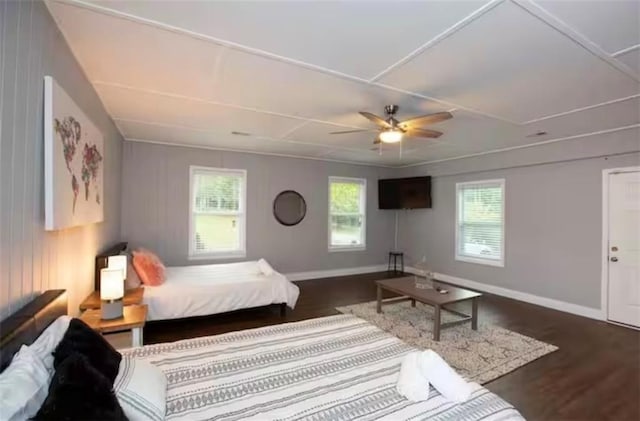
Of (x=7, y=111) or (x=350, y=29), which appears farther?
(x=350, y=29)

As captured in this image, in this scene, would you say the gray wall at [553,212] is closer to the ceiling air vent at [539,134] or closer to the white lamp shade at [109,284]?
the ceiling air vent at [539,134]

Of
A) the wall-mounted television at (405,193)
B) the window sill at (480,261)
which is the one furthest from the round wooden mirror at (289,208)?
the window sill at (480,261)

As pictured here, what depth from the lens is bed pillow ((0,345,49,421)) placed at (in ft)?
3.05

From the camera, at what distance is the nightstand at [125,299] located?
266 cm

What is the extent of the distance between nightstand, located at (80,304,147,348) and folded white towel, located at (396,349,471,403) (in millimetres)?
2034

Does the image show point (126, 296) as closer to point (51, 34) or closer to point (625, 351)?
point (51, 34)

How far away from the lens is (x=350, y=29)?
6.23ft

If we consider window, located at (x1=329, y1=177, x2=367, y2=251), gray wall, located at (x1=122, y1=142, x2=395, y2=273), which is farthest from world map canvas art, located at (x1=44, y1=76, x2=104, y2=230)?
window, located at (x1=329, y1=177, x2=367, y2=251)

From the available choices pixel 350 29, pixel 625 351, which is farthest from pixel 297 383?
pixel 625 351

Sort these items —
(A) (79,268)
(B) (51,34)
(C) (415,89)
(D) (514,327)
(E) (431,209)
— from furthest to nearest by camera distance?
(E) (431,209)
(D) (514,327)
(C) (415,89)
(A) (79,268)
(B) (51,34)

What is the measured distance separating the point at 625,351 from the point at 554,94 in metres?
2.80

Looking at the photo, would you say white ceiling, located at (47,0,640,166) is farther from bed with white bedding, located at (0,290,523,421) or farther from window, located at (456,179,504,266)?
window, located at (456,179,504,266)

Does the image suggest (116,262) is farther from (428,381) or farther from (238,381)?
(428,381)

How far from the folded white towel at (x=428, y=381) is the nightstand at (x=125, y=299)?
2.61 meters
